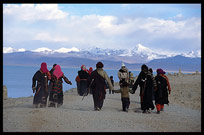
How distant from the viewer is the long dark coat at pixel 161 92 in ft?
43.2

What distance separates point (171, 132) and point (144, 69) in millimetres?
4083

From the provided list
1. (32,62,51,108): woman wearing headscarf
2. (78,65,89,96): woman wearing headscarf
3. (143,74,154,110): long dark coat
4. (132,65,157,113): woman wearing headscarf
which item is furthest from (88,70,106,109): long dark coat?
(78,65,89,96): woman wearing headscarf

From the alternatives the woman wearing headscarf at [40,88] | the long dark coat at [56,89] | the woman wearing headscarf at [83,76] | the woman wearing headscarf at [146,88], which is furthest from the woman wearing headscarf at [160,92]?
the woman wearing headscarf at [83,76]

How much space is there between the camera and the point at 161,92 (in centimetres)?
1313

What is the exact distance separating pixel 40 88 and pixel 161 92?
4.63 metres

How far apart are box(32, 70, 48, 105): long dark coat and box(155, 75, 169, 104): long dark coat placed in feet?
14.0

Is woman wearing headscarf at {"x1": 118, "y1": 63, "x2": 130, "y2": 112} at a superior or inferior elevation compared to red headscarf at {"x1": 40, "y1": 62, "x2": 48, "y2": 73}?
inferior

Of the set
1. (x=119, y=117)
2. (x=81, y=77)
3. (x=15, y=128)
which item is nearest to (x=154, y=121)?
(x=119, y=117)

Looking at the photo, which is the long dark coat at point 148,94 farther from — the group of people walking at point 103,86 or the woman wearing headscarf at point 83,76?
the woman wearing headscarf at point 83,76

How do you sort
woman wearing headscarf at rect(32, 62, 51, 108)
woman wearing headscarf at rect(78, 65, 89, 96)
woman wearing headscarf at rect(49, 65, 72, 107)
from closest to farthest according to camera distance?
1. woman wearing headscarf at rect(32, 62, 51, 108)
2. woman wearing headscarf at rect(49, 65, 72, 107)
3. woman wearing headscarf at rect(78, 65, 89, 96)

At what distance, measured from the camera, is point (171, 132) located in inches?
359

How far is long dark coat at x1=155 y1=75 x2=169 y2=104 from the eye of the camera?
43.2ft

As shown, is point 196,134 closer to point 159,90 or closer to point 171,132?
point 171,132

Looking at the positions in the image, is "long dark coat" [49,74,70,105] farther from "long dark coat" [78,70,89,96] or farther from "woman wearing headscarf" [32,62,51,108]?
"long dark coat" [78,70,89,96]
